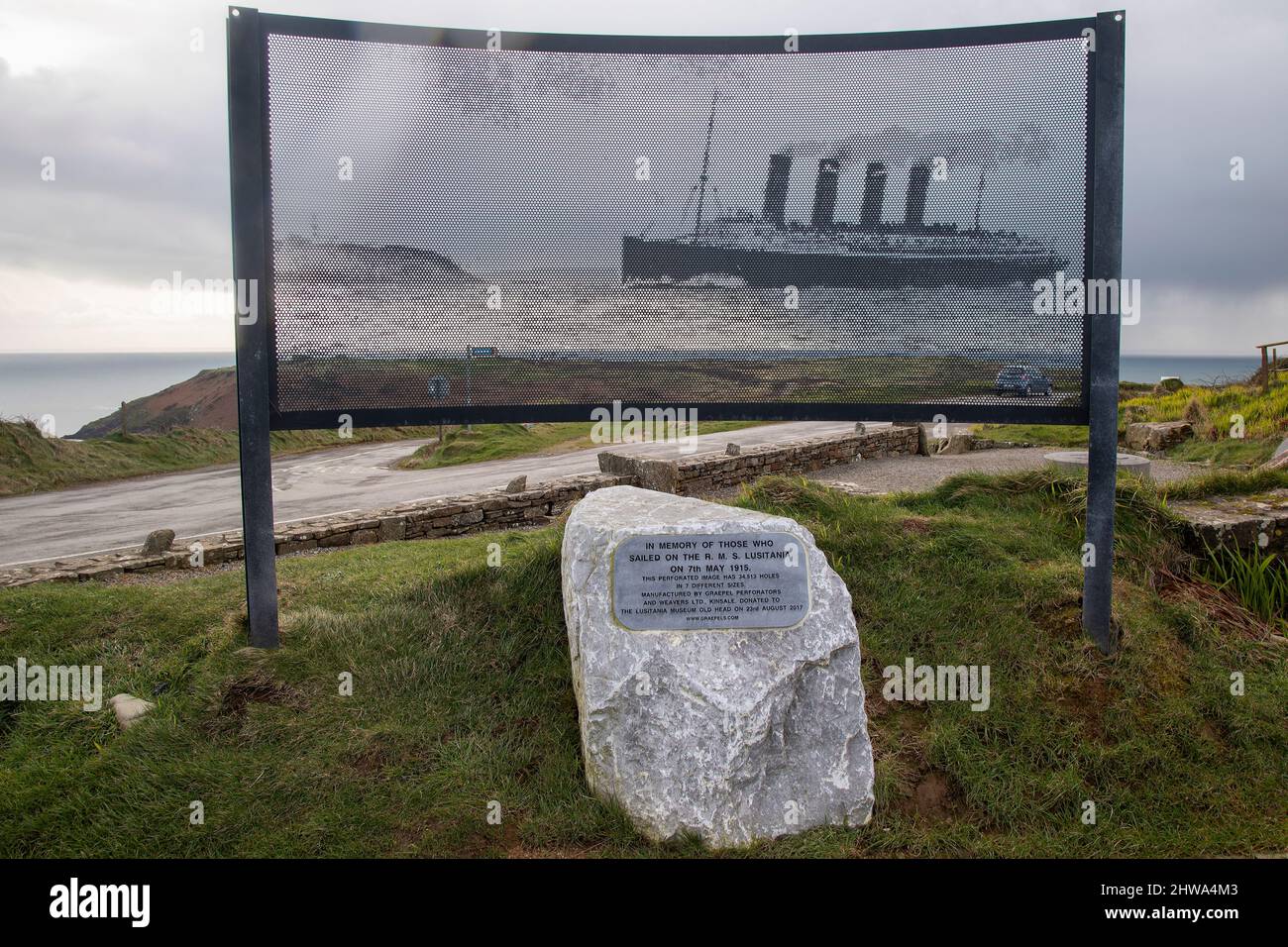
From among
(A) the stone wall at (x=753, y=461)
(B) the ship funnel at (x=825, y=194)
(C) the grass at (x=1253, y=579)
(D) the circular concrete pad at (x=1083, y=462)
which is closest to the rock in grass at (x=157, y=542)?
(A) the stone wall at (x=753, y=461)

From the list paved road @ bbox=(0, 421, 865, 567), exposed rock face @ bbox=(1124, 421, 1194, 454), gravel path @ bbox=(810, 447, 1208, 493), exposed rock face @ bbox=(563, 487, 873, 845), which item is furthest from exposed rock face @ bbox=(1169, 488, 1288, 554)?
exposed rock face @ bbox=(1124, 421, 1194, 454)

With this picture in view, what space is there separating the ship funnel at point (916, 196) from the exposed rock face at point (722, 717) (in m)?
2.24

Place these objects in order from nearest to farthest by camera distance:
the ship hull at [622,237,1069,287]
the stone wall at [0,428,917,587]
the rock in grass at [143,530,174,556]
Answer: the ship hull at [622,237,1069,287], the stone wall at [0,428,917,587], the rock in grass at [143,530,174,556]

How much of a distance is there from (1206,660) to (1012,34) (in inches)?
164

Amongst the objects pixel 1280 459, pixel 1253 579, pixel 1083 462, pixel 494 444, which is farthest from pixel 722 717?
pixel 494 444

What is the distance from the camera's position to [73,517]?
50.5 ft

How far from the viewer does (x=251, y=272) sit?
15.9 ft

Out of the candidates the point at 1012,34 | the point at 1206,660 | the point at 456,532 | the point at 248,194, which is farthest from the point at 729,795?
the point at 456,532

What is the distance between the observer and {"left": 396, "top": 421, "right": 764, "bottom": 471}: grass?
2195cm

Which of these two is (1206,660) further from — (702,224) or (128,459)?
(128,459)

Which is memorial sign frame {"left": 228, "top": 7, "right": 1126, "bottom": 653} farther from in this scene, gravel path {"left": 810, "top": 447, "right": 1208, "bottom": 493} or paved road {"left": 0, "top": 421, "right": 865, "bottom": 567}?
paved road {"left": 0, "top": 421, "right": 865, "bottom": 567}

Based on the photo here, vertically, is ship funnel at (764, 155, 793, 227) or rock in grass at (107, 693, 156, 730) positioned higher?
ship funnel at (764, 155, 793, 227)

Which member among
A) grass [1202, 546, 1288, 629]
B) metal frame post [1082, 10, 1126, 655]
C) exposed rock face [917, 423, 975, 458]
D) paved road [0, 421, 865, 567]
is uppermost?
metal frame post [1082, 10, 1126, 655]

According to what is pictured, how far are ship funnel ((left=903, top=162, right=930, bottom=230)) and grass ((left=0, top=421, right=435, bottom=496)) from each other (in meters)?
15.5
